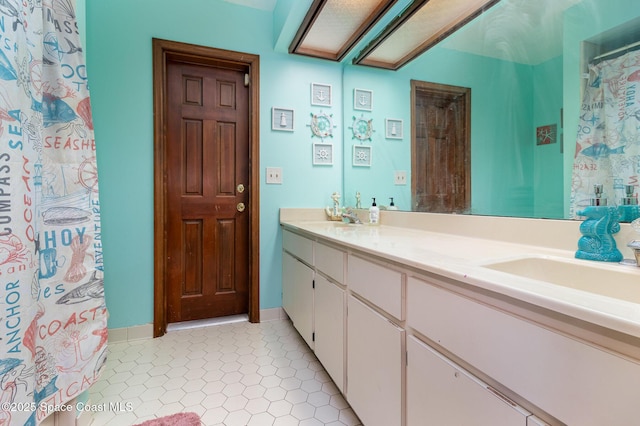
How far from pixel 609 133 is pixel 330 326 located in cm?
129

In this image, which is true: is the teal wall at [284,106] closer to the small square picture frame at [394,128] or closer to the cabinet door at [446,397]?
the small square picture frame at [394,128]

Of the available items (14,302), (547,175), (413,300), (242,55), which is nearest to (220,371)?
(14,302)

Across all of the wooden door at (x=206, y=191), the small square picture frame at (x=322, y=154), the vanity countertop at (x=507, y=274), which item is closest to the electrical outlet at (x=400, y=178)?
the vanity countertop at (x=507, y=274)

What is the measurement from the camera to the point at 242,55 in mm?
2289

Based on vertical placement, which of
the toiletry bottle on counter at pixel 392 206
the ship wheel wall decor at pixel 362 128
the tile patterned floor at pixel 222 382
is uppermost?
the ship wheel wall decor at pixel 362 128

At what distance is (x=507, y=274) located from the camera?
0.67 meters

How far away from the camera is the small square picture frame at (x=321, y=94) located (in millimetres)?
2467

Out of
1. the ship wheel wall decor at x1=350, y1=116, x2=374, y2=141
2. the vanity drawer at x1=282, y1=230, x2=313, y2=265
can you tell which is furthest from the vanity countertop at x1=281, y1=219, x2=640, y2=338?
the ship wheel wall decor at x1=350, y1=116, x2=374, y2=141

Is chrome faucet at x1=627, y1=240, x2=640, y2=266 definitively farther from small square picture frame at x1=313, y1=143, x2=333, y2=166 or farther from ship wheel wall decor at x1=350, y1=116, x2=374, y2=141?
small square picture frame at x1=313, y1=143, x2=333, y2=166

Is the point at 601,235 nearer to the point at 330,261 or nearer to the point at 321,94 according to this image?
the point at 330,261

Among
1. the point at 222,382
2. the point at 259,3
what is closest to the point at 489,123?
the point at 222,382

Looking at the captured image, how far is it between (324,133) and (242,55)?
882 millimetres

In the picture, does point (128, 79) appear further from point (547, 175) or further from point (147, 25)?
point (547, 175)

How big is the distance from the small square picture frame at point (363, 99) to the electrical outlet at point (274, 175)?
821mm
